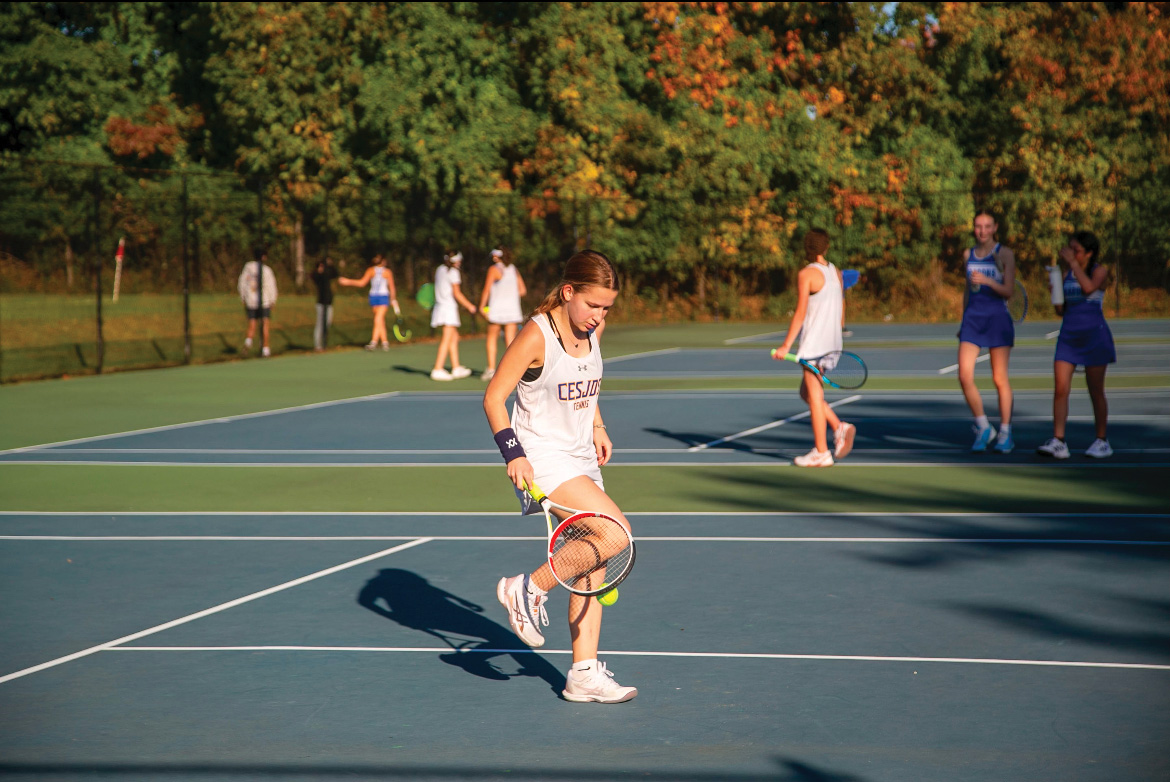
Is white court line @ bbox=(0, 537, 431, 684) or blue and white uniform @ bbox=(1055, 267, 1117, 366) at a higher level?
blue and white uniform @ bbox=(1055, 267, 1117, 366)

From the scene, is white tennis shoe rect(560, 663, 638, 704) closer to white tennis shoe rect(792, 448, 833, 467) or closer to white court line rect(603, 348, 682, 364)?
white tennis shoe rect(792, 448, 833, 467)

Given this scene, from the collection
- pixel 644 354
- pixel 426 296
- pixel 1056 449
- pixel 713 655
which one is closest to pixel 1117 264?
pixel 644 354

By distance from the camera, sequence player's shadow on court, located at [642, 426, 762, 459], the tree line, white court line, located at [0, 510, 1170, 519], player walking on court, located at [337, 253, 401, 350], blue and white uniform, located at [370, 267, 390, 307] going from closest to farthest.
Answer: white court line, located at [0, 510, 1170, 519]
player's shadow on court, located at [642, 426, 762, 459]
player walking on court, located at [337, 253, 401, 350]
blue and white uniform, located at [370, 267, 390, 307]
the tree line

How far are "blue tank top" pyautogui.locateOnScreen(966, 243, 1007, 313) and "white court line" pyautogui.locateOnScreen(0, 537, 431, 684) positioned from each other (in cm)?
535

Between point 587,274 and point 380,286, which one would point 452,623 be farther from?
point 380,286

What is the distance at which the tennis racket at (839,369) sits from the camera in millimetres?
11570

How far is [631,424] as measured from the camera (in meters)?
15.3

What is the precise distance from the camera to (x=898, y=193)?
39312 mm

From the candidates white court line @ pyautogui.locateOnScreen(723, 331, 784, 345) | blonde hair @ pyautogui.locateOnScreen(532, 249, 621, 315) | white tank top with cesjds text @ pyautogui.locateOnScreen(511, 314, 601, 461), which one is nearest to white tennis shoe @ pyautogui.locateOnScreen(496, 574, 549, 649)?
white tank top with cesjds text @ pyautogui.locateOnScreen(511, 314, 601, 461)

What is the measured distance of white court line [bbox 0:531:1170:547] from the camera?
28.1ft

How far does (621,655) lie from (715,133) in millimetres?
34104

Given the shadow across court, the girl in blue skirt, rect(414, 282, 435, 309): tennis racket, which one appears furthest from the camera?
rect(414, 282, 435, 309): tennis racket

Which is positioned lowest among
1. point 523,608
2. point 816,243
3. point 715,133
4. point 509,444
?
point 523,608

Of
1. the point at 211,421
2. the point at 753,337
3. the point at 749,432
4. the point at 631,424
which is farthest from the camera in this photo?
the point at 753,337
